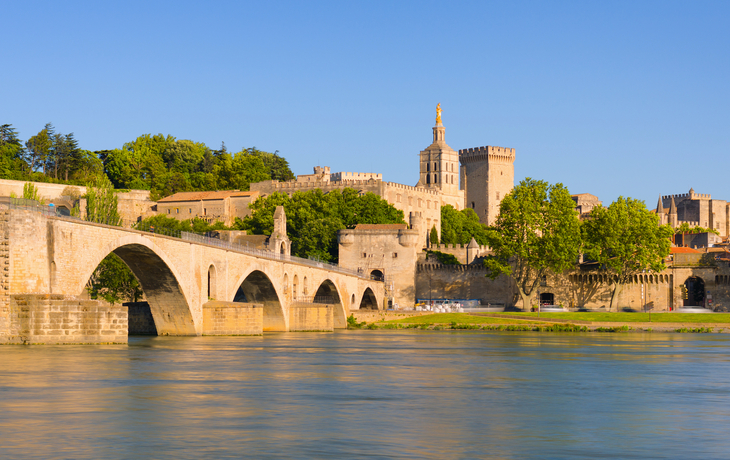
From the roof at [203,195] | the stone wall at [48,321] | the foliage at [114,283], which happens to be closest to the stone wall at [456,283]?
the roof at [203,195]

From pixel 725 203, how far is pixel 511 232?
8624 centimetres

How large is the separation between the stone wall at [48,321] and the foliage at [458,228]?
89.0 m

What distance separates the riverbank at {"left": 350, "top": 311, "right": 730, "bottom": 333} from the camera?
66188 mm

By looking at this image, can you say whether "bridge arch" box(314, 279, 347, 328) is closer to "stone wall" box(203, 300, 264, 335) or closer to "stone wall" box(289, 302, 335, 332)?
"stone wall" box(289, 302, 335, 332)

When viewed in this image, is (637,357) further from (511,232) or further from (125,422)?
(511,232)

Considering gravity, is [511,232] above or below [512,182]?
below

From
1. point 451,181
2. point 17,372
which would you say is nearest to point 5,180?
point 451,181

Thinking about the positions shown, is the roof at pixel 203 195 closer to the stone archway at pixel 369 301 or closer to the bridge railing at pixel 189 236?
the stone archway at pixel 369 301

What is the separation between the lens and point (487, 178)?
147 metres

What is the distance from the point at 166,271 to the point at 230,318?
229 inches

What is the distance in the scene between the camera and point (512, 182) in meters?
150

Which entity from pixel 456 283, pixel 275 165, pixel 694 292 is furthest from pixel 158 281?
pixel 275 165

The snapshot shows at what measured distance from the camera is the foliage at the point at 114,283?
6038 cm

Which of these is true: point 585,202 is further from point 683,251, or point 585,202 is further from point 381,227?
point 381,227
